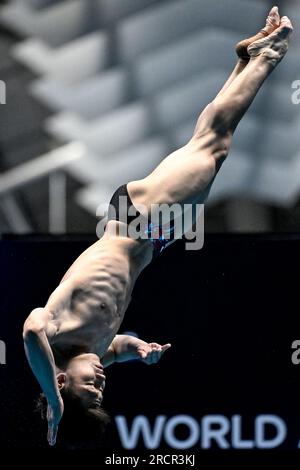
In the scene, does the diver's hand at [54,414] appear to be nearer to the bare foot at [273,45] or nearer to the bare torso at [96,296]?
the bare torso at [96,296]

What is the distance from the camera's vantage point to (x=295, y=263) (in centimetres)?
655

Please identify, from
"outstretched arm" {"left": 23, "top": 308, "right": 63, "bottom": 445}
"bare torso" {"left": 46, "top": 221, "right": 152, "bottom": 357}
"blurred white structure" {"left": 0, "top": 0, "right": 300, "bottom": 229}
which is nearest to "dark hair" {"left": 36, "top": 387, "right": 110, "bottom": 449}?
"outstretched arm" {"left": 23, "top": 308, "right": 63, "bottom": 445}

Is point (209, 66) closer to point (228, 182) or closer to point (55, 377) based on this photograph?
point (228, 182)

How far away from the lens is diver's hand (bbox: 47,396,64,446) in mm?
4184

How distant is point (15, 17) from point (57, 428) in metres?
3.78

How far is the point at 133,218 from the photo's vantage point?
15.5ft

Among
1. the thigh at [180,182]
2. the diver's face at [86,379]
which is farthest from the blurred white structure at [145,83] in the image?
the diver's face at [86,379]

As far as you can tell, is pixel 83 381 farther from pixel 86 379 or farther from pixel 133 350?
pixel 133 350

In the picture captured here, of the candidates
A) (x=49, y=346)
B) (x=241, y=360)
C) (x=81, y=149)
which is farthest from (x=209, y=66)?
(x=49, y=346)

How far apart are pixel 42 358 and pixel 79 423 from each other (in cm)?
45

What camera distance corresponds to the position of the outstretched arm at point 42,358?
13.4 ft

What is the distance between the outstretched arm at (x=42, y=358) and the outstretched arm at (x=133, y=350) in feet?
1.77

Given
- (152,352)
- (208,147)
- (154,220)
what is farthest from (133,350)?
(208,147)

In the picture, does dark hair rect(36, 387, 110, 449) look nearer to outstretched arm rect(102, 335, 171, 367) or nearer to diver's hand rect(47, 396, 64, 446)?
diver's hand rect(47, 396, 64, 446)
